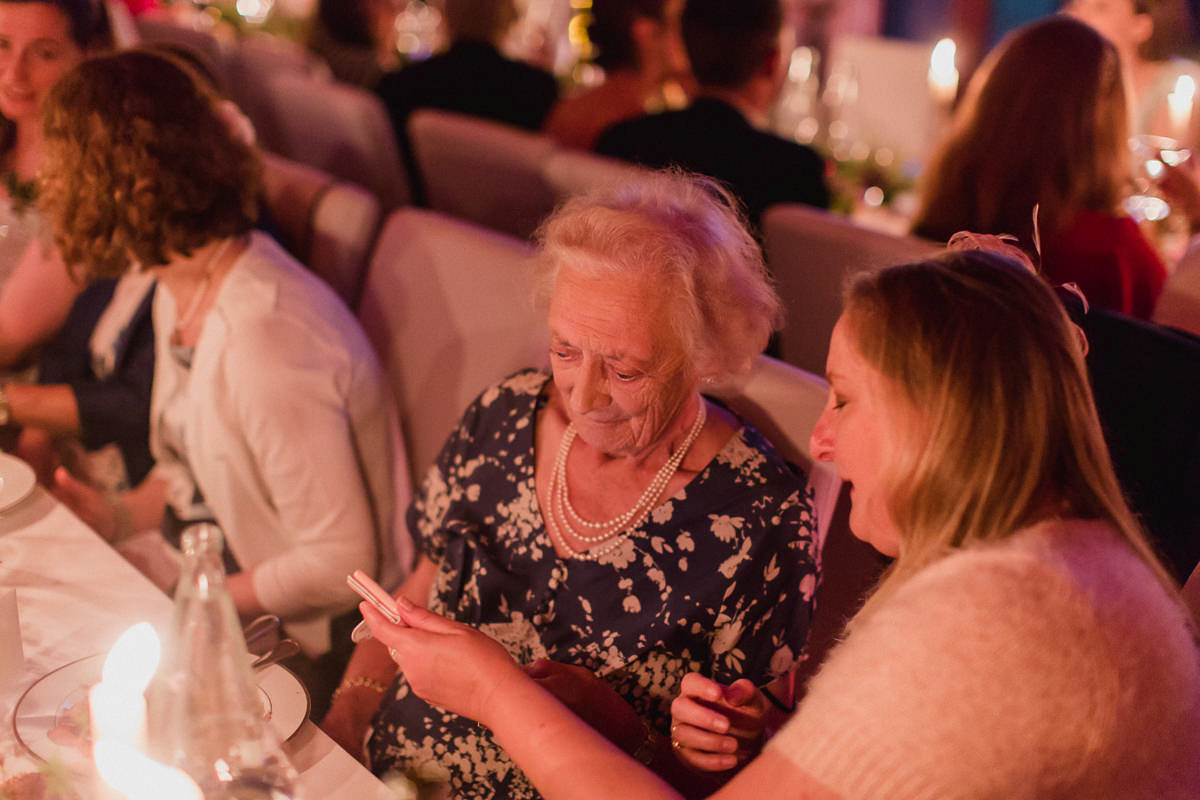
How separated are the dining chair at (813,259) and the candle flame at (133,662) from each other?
131cm

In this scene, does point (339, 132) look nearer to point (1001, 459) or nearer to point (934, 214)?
point (934, 214)

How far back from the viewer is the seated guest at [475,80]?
12.0ft

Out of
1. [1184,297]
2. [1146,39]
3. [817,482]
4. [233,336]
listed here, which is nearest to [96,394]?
[233,336]

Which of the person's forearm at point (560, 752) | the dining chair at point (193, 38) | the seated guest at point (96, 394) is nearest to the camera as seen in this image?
the person's forearm at point (560, 752)

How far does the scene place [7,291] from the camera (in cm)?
223

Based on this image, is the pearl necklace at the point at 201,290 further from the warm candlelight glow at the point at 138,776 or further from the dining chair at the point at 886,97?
the dining chair at the point at 886,97

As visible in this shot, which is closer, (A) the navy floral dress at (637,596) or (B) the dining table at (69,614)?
(B) the dining table at (69,614)

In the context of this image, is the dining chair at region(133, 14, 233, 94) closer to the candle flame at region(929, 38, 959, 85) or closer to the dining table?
the candle flame at region(929, 38, 959, 85)

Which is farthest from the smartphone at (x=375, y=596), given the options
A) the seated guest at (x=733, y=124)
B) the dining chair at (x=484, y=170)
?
the seated guest at (x=733, y=124)

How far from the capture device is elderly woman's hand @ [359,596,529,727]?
1149 mm

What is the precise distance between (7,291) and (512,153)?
3.98ft

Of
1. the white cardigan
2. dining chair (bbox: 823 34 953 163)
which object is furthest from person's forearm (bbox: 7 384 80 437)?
dining chair (bbox: 823 34 953 163)

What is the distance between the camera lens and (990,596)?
2.90ft

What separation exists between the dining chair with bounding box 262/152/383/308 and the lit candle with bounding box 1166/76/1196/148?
1.72 m
